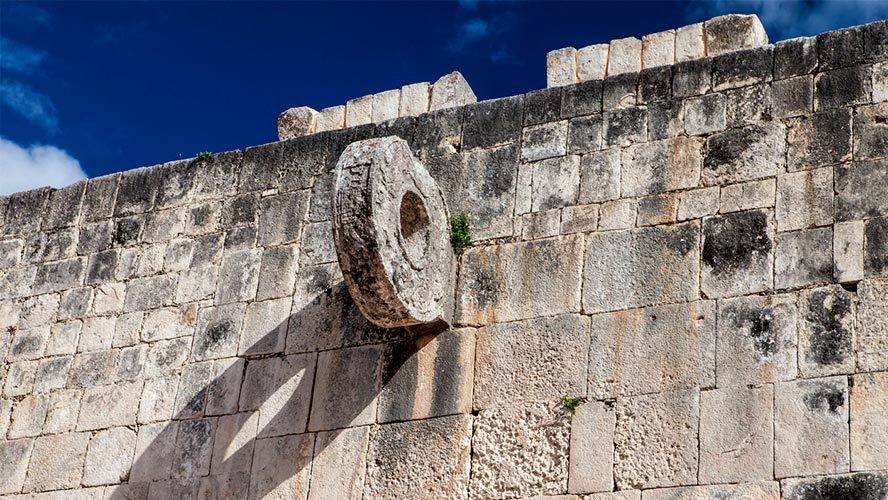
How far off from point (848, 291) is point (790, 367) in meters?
0.53

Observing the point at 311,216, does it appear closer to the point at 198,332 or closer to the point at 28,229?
the point at 198,332

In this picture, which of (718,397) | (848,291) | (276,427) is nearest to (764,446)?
(718,397)

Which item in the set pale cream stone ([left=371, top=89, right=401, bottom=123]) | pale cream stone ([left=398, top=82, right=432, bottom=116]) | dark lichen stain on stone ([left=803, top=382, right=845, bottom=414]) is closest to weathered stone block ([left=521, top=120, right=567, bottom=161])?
pale cream stone ([left=398, top=82, right=432, bottom=116])

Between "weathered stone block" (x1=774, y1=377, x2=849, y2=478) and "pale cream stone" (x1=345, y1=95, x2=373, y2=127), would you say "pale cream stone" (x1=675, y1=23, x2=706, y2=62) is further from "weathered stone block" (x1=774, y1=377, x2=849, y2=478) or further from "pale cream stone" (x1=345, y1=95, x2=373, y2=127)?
"weathered stone block" (x1=774, y1=377, x2=849, y2=478)

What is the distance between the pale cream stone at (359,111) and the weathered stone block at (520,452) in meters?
2.79

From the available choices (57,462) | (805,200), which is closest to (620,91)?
(805,200)

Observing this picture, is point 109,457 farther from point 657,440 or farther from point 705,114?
point 705,114

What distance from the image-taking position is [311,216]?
912cm

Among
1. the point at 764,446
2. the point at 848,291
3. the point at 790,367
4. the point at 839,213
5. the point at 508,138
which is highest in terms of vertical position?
the point at 508,138

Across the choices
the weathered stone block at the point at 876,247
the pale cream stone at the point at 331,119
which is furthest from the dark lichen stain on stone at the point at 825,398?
the pale cream stone at the point at 331,119

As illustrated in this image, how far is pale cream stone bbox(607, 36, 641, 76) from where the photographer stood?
8727 mm

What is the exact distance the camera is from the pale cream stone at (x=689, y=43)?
8539 mm

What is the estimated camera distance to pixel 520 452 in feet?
24.8

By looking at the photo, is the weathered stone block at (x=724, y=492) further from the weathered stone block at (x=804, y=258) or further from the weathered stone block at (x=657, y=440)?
the weathered stone block at (x=804, y=258)
